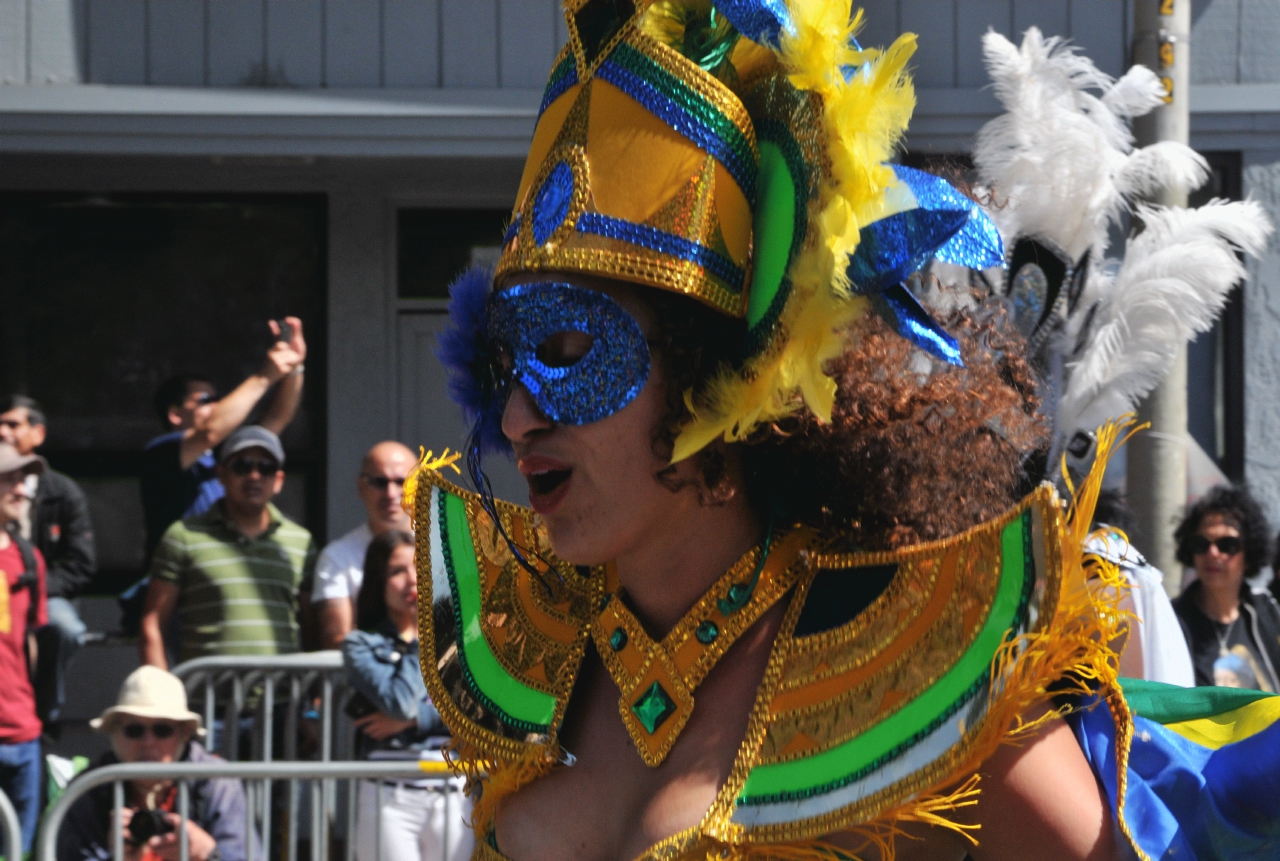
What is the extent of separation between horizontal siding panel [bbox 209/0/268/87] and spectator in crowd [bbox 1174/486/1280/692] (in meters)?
4.58

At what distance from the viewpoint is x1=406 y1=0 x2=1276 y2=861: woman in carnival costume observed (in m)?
1.77

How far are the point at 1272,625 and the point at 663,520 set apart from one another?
3.81m

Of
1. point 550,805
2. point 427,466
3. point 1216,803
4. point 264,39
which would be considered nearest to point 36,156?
point 264,39

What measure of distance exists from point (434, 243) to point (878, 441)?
5.81m

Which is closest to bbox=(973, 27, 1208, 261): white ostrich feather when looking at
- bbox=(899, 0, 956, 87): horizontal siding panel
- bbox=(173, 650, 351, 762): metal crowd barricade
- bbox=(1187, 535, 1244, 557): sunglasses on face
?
bbox=(1187, 535, 1244, 557): sunglasses on face

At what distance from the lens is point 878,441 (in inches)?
77.4

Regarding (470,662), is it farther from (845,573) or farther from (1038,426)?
(1038,426)

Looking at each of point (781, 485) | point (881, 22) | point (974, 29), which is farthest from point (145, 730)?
point (974, 29)

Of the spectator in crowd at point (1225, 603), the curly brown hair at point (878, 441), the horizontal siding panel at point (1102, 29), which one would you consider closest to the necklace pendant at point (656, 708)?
the curly brown hair at point (878, 441)

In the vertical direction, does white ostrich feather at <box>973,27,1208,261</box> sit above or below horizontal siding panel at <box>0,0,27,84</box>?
below

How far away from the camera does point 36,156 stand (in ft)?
23.3

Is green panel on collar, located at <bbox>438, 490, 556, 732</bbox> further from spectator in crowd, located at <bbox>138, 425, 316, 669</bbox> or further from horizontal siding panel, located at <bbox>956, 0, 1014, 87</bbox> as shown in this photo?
horizontal siding panel, located at <bbox>956, 0, 1014, 87</bbox>

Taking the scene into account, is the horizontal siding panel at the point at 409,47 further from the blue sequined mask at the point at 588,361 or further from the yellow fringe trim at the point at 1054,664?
the yellow fringe trim at the point at 1054,664

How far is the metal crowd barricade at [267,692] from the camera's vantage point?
488 cm
